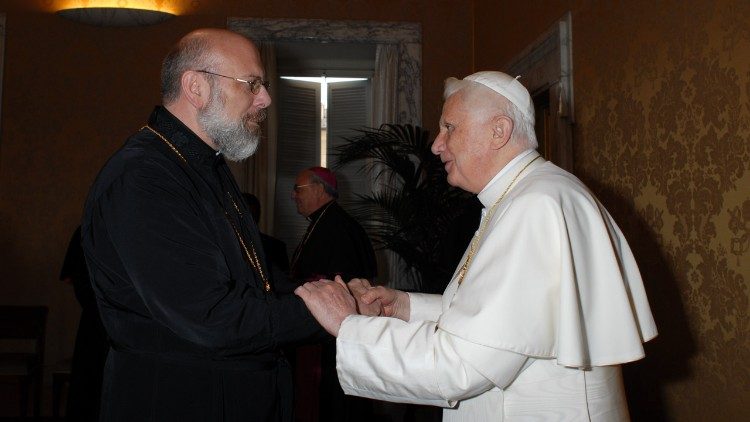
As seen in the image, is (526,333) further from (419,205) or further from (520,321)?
(419,205)

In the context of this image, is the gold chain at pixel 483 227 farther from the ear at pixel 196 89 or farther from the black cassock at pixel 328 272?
the black cassock at pixel 328 272

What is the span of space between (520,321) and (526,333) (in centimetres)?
3

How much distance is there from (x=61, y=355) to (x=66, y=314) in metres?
0.39

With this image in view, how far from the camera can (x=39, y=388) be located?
22.6 ft

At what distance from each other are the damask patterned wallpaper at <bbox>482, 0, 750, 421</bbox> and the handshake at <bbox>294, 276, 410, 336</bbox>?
5.10 ft

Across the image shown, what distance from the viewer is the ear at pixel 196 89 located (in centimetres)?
261

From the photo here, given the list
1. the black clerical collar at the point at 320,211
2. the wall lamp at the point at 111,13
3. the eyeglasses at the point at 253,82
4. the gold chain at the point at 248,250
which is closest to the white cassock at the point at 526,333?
the gold chain at the point at 248,250

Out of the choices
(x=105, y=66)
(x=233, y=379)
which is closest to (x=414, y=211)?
(x=105, y=66)

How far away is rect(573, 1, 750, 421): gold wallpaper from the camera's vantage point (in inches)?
135

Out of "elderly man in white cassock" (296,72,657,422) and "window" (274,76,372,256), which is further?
"window" (274,76,372,256)

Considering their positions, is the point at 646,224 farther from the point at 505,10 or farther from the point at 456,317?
the point at 505,10

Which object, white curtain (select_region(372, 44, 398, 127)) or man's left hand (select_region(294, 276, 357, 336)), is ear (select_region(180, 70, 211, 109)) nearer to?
man's left hand (select_region(294, 276, 357, 336))

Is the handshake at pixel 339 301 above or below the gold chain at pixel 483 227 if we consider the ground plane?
below

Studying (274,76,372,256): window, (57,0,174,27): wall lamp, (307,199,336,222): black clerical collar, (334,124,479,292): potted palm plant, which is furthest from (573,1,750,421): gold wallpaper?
(57,0,174,27): wall lamp
